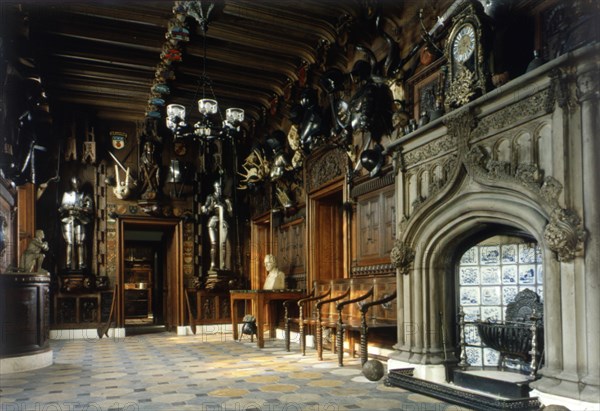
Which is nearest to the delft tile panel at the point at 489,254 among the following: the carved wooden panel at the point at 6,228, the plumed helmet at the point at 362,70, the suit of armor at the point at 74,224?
the plumed helmet at the point at 362,70

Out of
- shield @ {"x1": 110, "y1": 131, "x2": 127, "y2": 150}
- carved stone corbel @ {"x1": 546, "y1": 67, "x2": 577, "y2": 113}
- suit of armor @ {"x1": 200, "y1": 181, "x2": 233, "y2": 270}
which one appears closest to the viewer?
carved stone corbel @ {"x1": 546, "y1": 67, "x2": 577, "y2": 113}

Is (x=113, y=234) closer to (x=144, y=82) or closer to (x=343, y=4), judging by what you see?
(x=144, y=82)

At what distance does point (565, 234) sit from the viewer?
3359 mm

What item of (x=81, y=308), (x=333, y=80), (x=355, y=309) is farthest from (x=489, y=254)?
(x=81, y=308)

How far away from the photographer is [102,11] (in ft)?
23.5

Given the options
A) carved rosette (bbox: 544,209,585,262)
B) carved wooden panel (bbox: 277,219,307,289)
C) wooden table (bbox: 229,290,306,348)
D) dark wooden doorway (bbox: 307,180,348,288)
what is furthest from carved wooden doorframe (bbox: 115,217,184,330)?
carved rosette (bbox: 544,209,585,262)

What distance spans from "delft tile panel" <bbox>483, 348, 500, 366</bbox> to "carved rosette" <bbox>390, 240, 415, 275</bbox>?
105 centimetres

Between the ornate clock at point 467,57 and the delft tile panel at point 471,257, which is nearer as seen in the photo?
the ornate clock at point 467,57

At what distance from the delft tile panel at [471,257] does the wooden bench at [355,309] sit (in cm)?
94

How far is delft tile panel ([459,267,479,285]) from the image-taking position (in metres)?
5.03

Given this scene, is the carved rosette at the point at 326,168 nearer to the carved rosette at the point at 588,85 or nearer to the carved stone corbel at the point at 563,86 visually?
the carved stone corbel at the point at 563,86

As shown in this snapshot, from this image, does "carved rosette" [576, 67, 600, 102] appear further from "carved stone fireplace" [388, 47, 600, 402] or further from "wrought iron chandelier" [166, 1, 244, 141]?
"wrought iron chandelier" [166, 1, 244, 141]

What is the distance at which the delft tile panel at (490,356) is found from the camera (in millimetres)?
4887

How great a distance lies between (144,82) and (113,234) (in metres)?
3.62
